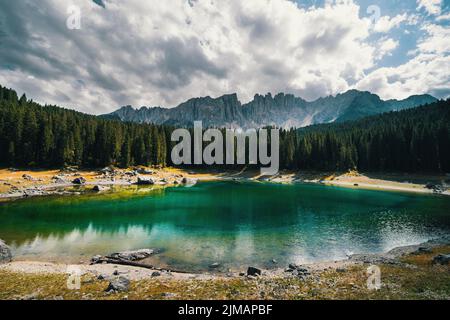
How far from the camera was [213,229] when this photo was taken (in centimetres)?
3369

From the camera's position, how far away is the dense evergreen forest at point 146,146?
87.0m

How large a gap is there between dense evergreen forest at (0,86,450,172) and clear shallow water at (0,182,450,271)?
47552 mm

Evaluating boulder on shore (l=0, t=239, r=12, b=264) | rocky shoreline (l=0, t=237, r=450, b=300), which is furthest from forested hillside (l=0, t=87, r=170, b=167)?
rocky shoreline (l=0, t=237, r=450, b=300)

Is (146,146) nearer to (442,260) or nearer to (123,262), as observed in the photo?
(123,262)

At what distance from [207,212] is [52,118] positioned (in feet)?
291

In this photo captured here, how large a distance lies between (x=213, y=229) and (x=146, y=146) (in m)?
89.8

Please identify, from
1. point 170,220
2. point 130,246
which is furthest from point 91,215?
point 130,246

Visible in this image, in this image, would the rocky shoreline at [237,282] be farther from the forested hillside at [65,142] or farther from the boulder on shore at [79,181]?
the forested hillside at [65,142]

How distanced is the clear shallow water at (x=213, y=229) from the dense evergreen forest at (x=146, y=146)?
47552 millimetres

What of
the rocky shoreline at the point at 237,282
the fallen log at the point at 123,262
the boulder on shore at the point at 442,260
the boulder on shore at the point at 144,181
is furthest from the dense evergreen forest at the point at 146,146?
Result: the boulder on shore at the point at 442,260

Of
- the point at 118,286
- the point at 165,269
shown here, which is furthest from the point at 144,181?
the point at 118,286

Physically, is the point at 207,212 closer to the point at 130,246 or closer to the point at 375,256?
the point at 130,246

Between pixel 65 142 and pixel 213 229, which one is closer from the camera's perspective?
pixel 213 229

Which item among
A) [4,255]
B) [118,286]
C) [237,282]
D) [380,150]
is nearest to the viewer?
[118,286]
